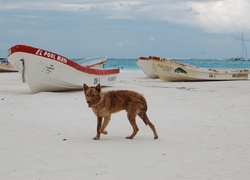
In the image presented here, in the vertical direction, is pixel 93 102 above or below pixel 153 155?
above

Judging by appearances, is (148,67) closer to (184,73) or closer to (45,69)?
(184,73)

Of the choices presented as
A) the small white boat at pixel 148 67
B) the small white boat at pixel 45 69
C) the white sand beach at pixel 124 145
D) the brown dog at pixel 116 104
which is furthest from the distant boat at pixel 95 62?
the brown dog at pixel 116 104

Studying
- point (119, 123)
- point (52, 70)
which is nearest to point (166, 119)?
point (119, 123)

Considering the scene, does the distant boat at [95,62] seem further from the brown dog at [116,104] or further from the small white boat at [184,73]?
the brown dog at [116,104]

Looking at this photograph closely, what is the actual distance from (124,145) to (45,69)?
8.09 meters

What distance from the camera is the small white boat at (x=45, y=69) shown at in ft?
44.8

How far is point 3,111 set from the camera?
32.9 ft

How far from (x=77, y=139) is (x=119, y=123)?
1.67 meters

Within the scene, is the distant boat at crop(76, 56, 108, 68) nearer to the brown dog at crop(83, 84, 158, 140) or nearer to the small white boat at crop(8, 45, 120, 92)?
the small white boat at crop(8, 45, 120, 92)

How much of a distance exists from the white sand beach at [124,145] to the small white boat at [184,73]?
39.6 ft

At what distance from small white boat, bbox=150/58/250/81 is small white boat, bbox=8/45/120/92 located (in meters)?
8.32

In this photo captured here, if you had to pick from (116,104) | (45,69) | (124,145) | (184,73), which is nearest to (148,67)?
(184,73)

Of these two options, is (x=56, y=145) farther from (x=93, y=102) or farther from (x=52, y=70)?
(x=52, y=70)

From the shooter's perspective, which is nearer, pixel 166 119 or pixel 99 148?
pixel 99 148
